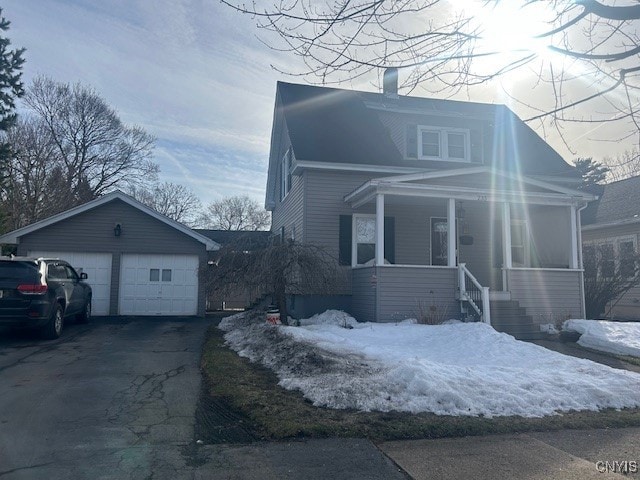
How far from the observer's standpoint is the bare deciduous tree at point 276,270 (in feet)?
39.6

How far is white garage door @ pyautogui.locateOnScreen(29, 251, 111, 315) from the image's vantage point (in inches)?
690

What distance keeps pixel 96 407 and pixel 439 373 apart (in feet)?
14.2

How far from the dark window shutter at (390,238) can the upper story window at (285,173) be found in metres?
3.91

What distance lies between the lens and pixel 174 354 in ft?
33.5

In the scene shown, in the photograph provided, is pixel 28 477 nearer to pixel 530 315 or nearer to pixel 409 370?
pixel 409 370

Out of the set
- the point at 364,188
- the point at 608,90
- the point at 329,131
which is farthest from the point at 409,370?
the point at 329,131

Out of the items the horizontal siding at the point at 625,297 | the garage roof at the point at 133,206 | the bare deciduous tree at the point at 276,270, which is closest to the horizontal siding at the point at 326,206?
the bare deciduous tree at the point at 276,270

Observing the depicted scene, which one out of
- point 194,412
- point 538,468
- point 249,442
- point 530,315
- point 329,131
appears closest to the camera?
point 538,468

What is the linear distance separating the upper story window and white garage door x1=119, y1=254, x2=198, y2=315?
13.5ft

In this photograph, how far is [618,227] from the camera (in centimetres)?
2112

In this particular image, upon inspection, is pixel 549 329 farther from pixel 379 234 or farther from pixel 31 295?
pixel 31 295

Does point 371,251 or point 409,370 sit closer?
point 409,370

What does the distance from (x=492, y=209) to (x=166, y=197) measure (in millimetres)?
43067

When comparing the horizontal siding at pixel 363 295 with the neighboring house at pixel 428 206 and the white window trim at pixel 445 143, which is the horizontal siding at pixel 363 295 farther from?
the white window trim at pixel 445 143
